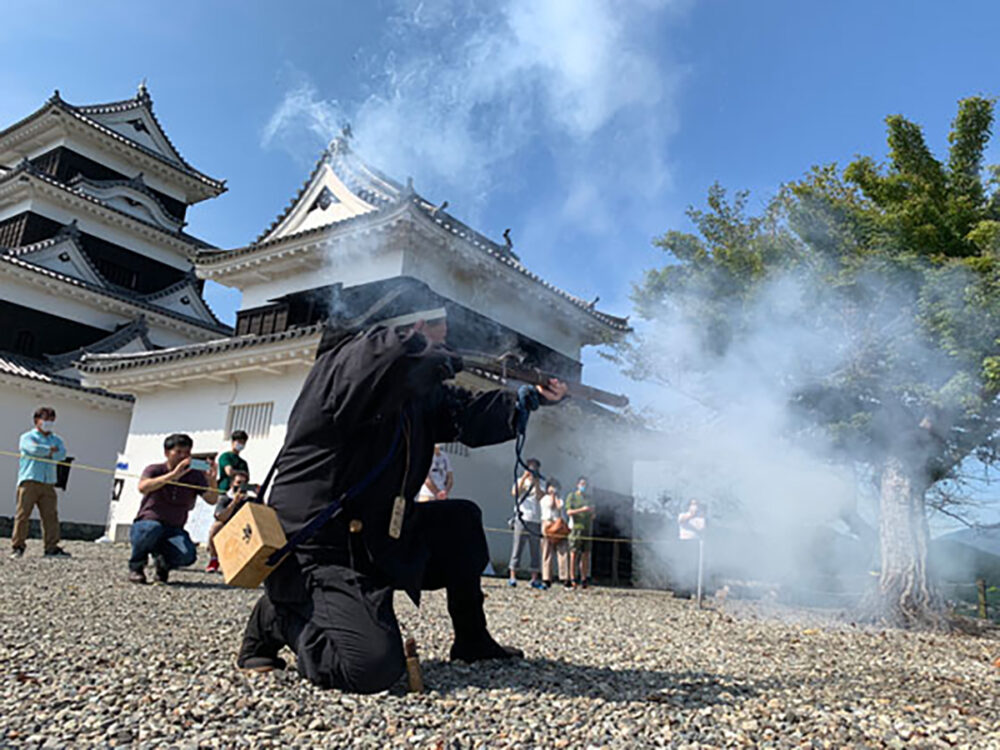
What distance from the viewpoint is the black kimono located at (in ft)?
8.58

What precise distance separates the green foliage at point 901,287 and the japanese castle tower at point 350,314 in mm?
5585

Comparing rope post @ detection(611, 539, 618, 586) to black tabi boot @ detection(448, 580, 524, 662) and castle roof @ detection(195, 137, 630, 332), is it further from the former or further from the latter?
black tabi boot @ detection(448, 580, 524, 662)

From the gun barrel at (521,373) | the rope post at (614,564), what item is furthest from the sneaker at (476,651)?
the rope post at (614,564)

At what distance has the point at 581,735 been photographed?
227 cm

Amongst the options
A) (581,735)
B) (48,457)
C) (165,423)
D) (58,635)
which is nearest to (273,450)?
(165,423)

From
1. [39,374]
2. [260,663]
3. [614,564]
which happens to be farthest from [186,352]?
[260,663]

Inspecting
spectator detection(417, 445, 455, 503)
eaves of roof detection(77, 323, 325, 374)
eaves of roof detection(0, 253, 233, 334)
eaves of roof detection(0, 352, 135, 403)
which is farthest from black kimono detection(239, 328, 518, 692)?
eaves of roof detection(0, 253, 233, 334)

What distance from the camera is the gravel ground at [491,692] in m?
2.19

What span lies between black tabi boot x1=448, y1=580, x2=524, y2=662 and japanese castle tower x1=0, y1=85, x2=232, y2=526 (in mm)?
15716

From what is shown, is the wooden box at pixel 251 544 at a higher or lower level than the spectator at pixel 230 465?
lower

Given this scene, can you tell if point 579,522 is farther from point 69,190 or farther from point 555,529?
point 69,190

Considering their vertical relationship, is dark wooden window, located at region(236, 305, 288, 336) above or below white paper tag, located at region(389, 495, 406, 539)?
above

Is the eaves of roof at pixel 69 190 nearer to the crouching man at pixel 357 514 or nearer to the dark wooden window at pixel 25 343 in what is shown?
the dark wooden window at pixel 25 343

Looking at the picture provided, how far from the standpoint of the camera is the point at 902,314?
6.85 metres
